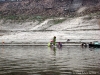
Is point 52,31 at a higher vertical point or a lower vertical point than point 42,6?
lower

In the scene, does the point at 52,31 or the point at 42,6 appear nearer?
the point at 52,31

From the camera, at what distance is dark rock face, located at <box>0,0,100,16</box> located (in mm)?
60000

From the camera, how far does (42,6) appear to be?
63.1 m

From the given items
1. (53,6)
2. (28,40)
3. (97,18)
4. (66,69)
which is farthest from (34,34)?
(66,69)

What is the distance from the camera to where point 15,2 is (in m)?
65.8

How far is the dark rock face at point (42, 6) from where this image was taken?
6000 cm

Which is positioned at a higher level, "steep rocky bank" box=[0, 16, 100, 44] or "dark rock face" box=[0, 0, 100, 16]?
"dark rock face" box=[0, 0, 100, 16]

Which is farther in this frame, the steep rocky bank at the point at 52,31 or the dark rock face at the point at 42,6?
the dark rock face at the point at 42,6

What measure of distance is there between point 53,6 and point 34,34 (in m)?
14.9

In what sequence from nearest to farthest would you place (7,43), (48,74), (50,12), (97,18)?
(48,74), (7,43), (97,18), (50,12)

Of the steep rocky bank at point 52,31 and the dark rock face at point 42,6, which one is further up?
the dark rock face at point 42,6

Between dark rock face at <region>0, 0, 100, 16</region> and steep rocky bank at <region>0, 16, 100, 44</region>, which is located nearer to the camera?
steep rocky bank at <region>0, 16, 100, 44</region>

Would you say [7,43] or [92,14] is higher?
[92,14]

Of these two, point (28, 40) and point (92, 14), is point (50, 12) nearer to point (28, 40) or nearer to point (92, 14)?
point (92, 14)
